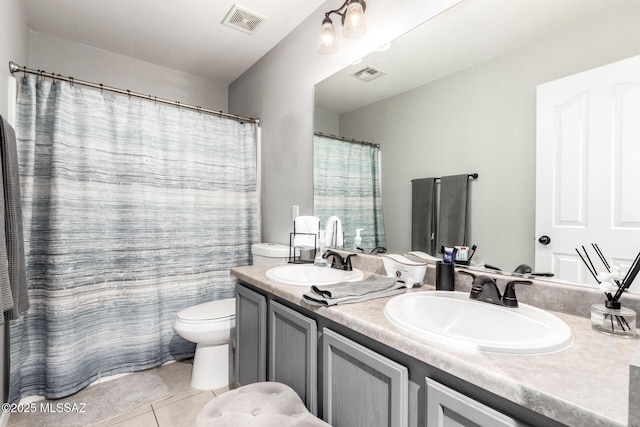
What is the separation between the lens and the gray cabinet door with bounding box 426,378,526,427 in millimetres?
622

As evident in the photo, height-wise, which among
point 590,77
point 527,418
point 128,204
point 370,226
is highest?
point 590,77

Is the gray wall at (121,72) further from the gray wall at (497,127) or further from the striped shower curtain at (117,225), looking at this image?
the gray wall at (497,127)

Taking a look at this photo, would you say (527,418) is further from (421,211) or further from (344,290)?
(421,211)

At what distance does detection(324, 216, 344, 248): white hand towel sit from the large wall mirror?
369 millimetres

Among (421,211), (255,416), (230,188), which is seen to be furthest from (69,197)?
(421,211)

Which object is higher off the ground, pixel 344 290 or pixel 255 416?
pixel 344 290

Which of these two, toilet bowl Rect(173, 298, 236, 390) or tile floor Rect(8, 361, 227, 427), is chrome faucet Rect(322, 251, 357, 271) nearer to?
toilet bowl Rect(173, 298, 236, 390)

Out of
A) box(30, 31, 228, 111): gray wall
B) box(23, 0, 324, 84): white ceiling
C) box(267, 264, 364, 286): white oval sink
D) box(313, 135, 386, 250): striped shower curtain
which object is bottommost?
box(267, 264, 364, 286): white oval sink

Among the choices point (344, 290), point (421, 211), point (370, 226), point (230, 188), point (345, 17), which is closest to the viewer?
point (344, 290)

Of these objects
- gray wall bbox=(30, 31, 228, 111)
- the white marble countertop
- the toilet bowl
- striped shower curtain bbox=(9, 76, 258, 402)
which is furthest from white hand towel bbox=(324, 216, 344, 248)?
gray wall bbox=(30, 31, 228, 111)

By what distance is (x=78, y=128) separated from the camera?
6.29 feet

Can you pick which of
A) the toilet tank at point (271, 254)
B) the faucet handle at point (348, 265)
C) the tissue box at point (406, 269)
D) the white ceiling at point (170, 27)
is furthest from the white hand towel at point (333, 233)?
the white ceiling at point (170, 27)

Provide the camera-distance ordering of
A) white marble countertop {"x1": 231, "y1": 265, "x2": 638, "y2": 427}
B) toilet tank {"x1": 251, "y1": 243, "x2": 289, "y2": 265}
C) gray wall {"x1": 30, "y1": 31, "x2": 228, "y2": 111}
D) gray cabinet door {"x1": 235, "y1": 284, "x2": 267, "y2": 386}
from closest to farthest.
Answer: white marble countertop {"x1": 231, "y1": 265, "x2": 638, "y2": 427} < gray cabinet door {"x1": 235, "y1": 284, "x2": 267, "y2": 386} < toilet tank {"x1": 251, "y1": 243, "x2": 289, "y2": 265} < gray wall {"x1": 30, "y1": 31, "x2": 228, "y2": 111}

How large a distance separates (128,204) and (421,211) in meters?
1.90
